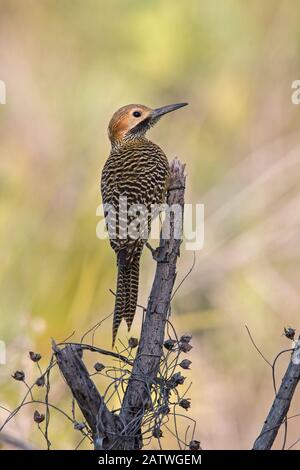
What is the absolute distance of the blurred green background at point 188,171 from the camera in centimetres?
682

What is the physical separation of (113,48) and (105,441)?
559 centimetres

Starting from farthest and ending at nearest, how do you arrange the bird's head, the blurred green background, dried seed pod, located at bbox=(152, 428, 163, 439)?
the blurred green background
the bird's head
dried seed pod, located at bbox=(152, 428, 163, 439)

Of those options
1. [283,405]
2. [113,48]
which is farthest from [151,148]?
[113,48]

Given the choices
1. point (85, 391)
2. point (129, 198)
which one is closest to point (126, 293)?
point (129, 198)

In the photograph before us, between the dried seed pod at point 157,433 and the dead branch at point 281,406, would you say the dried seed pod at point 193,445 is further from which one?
the dead branch at point 281,406

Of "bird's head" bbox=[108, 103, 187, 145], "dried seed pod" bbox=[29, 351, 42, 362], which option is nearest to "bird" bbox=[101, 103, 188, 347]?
"bird's head" bbox=[108, 103, 187, 145]

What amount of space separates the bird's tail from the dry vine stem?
51 cm

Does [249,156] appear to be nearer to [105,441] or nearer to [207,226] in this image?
[207,226]

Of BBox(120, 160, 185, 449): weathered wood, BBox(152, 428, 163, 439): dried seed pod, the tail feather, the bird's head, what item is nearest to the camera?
BBox(152, 428, 163, 439): dried seed pod

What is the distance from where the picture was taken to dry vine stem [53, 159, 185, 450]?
400 centimetres

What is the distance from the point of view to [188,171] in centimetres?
839

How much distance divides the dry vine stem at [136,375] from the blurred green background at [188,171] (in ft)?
6.09

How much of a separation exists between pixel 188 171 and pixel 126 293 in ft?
10.6

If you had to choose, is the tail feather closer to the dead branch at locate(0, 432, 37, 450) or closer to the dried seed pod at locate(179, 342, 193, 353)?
the dead branch at locate(0, 432, 37, 450)
